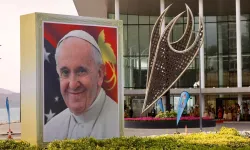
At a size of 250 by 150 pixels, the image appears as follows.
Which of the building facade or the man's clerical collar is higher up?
the building facade

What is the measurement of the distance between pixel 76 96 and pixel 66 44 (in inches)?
57.4

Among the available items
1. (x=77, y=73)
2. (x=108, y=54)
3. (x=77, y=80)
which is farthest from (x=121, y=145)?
(x=108, y=54)

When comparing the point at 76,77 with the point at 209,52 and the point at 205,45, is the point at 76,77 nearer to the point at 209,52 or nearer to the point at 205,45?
the point at 209,52

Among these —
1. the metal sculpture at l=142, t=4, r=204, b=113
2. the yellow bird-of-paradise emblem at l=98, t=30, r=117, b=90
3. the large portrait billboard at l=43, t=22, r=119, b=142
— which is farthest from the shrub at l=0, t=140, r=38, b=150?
the metal sculpture at l=142, t=4, r=204, b=113

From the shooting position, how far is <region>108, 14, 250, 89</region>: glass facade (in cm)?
5309

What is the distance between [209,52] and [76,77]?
41263 millimetres

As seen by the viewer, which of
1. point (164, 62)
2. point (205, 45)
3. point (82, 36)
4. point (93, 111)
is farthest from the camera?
point (205, 45)

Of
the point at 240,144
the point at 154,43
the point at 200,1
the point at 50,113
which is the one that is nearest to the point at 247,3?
the point at 200,1

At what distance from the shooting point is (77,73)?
14.0m

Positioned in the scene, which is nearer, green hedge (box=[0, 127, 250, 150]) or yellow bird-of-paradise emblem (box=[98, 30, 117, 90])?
green hedge (box=[0, 127, 250, 150])

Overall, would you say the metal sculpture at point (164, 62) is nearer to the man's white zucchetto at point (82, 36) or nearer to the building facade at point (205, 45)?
the building facade at point (205, 45)

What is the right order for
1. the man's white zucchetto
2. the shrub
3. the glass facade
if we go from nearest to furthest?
the shrub, the man's white zucchetto, the glass facade

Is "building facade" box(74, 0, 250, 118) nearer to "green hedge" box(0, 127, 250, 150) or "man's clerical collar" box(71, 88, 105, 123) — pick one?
"man's clerical collar" box(71, 88, 105, 123)

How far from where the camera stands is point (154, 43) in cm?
3356
